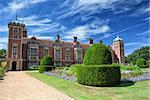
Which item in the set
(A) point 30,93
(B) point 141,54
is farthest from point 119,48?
(A) point 30,93

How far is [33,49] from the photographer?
42.1 metres

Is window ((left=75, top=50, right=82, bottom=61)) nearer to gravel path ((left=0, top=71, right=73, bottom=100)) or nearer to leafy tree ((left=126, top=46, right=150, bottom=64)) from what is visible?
gravel path ((left=0, top=71, right=73, bottom=100))

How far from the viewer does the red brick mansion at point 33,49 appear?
128 feet

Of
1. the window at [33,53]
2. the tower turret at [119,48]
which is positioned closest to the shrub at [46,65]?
the window at [33,53]

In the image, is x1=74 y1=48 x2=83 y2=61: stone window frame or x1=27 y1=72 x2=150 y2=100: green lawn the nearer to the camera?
x1=27 y1=72 x2=150 y2=100: green lawn

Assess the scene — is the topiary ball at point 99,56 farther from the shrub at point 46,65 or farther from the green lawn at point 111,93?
the shrub at point 46,65

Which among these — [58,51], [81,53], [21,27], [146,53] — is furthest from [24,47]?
[146,53]

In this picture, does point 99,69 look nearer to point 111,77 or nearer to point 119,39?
point 111,77

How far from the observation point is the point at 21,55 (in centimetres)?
3962

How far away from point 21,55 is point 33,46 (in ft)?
12.7

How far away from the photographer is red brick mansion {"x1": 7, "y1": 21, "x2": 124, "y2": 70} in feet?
128

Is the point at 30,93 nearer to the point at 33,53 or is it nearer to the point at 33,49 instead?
the point at 33,53

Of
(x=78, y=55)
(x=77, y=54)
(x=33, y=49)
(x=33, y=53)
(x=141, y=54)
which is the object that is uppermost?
(x=33, y=49)

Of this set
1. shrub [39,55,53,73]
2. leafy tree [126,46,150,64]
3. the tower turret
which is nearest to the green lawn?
shrub [39,55,53,73]
